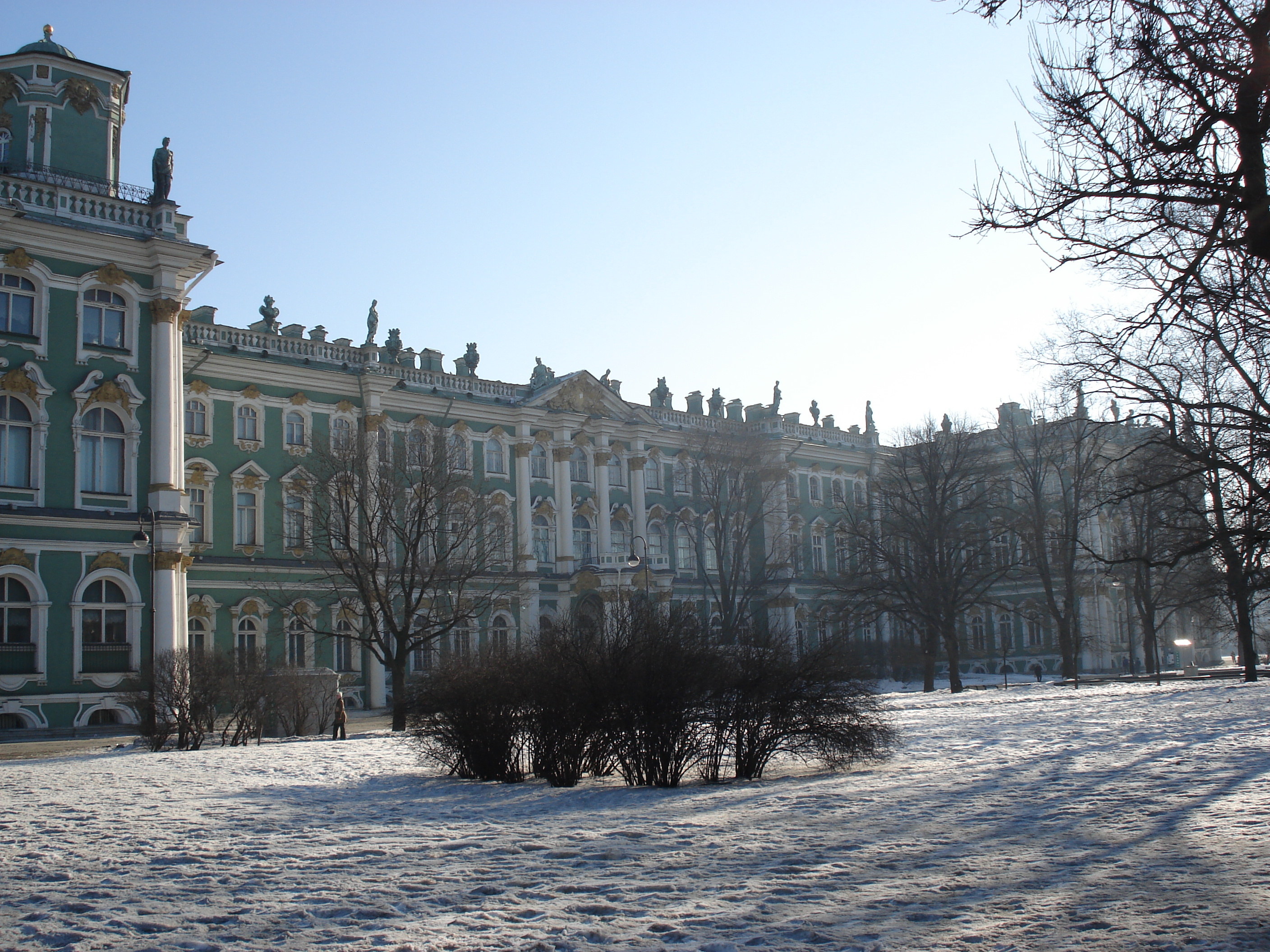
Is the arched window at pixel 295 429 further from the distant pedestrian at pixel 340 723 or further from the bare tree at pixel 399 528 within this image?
the distant pedestrian at pixel 340 723

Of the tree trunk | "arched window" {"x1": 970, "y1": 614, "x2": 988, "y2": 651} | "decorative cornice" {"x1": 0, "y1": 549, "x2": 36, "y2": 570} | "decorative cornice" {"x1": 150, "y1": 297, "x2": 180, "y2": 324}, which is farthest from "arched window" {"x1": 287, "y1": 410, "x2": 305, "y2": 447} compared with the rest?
"arched window" {"x1": 970, "y1": 614, "x2": 988, "y2": 651}

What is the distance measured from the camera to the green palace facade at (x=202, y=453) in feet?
104

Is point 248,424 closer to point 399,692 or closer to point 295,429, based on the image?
point 295,429

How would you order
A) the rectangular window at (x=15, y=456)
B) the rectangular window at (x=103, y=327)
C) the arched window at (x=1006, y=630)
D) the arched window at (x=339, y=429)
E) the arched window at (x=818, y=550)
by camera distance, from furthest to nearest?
the arched window at (x=1006, y=630) → the arched window at (x=818, y=550) → the arched window at (x=339, y=429) → the rectangular window at (x=103, y=327) → the rectangular window at (x=15, y=456)

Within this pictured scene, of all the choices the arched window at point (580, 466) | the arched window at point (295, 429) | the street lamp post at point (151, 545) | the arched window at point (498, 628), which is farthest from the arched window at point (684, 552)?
the street lamp post at point (151, 545)

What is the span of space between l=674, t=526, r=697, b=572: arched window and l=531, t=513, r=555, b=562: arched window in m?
8.21

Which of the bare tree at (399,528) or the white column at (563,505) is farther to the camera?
the white column at (563,505)

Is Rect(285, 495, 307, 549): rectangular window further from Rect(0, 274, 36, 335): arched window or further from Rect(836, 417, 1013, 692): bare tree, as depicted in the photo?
Rect(836, 417, 1013, 692): bare tree

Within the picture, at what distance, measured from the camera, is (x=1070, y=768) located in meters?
13.7

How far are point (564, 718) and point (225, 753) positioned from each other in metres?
8.98

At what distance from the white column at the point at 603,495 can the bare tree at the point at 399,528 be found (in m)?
12.0

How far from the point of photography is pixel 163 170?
3488 centimetres

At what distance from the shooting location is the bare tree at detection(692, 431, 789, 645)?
53.2 m

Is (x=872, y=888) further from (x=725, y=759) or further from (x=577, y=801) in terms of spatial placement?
(x=725, y=759)
